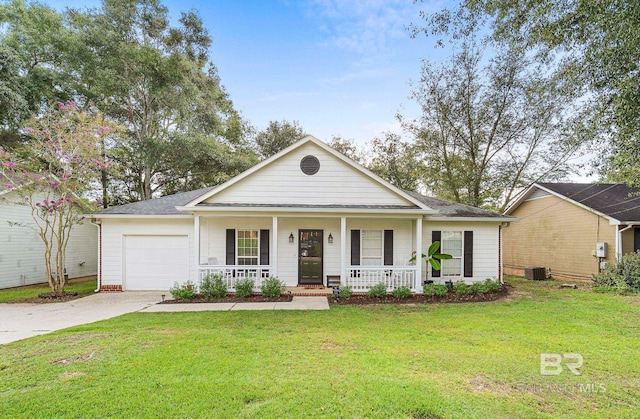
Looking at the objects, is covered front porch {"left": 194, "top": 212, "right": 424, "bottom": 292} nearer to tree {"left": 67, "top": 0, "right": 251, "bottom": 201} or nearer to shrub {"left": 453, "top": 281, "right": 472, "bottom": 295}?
shrub {"left": 453, "top": 281, "right": 472, "bottom": 295}

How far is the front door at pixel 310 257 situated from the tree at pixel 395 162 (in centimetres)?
1231

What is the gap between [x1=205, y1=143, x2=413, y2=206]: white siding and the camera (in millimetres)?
10008

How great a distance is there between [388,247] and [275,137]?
15.7 m

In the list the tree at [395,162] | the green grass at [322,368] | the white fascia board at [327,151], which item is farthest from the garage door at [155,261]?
the tree at [395,162]

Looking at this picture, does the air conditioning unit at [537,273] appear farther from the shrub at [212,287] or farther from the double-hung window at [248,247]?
the shrub at [212,287]

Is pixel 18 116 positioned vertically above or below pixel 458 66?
below

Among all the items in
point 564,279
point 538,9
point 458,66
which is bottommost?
point 564,279

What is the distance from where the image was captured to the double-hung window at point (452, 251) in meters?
11.0

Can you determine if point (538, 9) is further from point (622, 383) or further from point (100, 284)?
point (100, 284)

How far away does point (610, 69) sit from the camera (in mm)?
5133

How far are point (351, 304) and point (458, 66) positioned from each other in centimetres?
1628

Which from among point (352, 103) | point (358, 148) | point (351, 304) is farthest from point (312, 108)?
point (351, 304)

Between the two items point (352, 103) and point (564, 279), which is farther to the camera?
point (352, 103)

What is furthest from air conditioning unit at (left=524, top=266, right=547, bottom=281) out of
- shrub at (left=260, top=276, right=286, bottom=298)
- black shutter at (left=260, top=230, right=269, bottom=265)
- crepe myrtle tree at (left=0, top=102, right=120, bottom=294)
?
crepe myrtle tree at (left=0, top=102, right=120, bottom=294)
